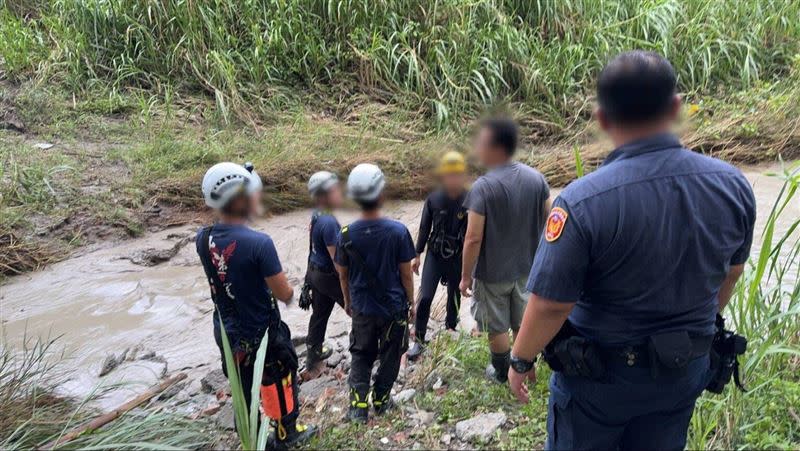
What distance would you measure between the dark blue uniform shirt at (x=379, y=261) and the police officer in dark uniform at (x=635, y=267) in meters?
1.27

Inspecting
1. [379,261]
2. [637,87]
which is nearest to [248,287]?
[379,261]

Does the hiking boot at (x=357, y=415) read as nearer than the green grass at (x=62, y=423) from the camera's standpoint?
No

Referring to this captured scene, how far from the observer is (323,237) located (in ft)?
11.5

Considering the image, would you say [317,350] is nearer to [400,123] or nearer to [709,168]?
[709,168]

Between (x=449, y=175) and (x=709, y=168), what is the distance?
6.32 ft

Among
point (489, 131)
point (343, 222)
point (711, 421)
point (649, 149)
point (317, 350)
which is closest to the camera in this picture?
point (649, 149)

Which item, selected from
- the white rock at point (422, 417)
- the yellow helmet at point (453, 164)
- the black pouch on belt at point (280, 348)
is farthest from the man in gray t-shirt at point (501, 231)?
the black pouch on belt at point (280, 348)

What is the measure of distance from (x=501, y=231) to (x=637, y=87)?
1.62 m

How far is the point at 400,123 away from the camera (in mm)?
7902

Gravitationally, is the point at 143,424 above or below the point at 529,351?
below

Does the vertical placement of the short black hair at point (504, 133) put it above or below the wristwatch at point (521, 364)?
above

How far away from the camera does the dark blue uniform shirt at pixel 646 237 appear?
5.02 ft

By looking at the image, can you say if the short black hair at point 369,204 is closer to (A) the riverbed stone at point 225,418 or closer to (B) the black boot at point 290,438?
(B) the black boot at point 290,438

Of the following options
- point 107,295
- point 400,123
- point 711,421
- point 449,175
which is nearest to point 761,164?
point 400,123
